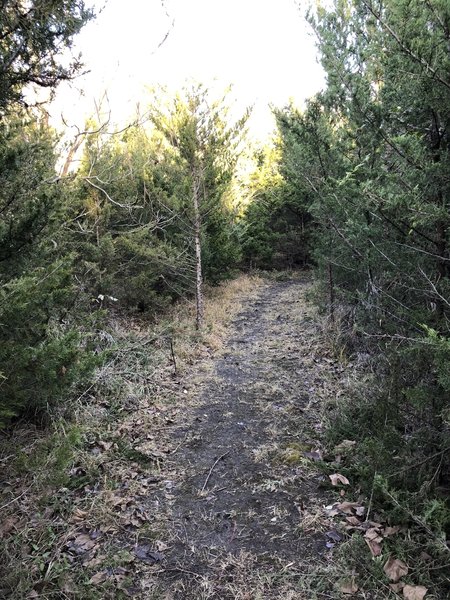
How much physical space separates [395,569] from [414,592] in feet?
0.57

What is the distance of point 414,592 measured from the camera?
241cm

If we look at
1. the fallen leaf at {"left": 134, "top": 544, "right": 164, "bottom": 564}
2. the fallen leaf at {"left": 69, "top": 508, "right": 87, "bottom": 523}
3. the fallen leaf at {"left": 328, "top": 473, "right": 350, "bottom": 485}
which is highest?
the fallen leaf at {"left": 328, "top": 473, "right": 350, "bottom": 485}

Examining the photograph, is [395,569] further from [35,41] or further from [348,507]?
[35,41]

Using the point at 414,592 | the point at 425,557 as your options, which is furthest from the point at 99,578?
the point at 425,557

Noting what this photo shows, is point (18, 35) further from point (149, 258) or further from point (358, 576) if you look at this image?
point (149, 258)

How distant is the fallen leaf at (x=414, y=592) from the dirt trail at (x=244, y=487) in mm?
596

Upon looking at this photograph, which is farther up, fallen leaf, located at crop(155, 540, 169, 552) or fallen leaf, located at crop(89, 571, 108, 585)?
fallen leaf, located at crop(89, 571, 108, 585)

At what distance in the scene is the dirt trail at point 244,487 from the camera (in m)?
2.75

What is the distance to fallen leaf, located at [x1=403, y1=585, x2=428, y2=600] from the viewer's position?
7.80 feet

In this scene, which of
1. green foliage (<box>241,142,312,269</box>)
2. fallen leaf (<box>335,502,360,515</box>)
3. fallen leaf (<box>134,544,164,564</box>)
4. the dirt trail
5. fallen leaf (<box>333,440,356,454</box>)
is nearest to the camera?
the dirt trail

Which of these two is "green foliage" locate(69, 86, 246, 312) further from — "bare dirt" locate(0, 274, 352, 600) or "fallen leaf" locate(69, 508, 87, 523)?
"fallen leaf" locate(69, 508, 87, 523)

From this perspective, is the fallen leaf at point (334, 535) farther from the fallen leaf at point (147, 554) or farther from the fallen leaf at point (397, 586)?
the fallen leaf at point (147, 554)

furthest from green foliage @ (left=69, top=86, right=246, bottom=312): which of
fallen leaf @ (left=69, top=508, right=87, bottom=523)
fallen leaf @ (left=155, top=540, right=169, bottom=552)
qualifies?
fallen leaf @ (left=155, top=540, right=169, bottom=552)

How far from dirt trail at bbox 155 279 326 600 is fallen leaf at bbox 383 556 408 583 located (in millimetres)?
465
